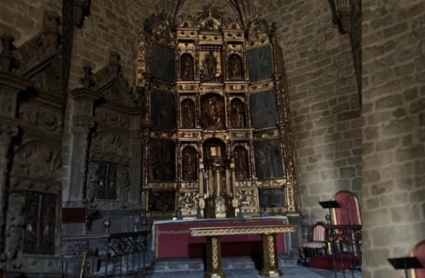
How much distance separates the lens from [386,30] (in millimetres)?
6016

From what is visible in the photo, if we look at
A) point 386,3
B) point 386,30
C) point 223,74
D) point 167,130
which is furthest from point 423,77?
point 167,130

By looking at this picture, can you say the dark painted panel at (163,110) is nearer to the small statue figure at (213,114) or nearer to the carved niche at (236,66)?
the small statue figure at (213,114)

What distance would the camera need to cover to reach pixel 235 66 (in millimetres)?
9039

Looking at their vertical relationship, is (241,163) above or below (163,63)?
below

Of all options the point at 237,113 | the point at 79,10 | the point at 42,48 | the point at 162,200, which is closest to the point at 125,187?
the point at 162,200

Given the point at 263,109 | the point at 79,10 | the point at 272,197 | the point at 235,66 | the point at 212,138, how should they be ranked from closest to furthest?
the point at 79,10
the point at 272,197
the point at 212,138
the point at 263,109
the point at 235,66

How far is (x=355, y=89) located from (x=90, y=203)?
584cm

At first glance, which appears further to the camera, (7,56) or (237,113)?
(237,113)

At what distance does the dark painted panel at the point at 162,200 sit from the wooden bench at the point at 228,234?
234cm

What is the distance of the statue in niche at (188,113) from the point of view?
8508mm

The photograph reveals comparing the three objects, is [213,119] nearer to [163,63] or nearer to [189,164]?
[189,164]

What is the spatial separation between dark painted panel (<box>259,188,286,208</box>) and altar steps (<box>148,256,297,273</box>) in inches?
62.0

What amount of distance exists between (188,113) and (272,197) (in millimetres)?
2890

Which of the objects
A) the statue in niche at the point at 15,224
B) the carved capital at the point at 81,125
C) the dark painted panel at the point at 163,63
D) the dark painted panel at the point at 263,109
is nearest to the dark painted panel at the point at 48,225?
the statue in niche at the point at 15,224
